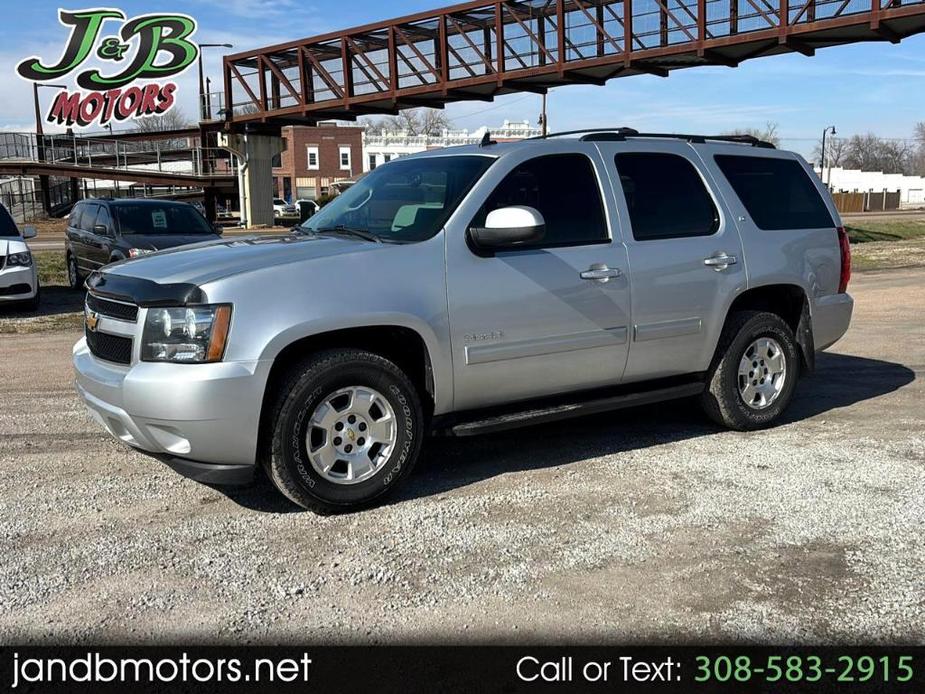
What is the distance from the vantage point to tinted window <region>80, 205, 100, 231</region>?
14.3 metres

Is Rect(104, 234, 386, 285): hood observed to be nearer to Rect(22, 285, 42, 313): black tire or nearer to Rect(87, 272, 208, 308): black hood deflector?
Rect(87, 272, 208, 308): black hood deflector

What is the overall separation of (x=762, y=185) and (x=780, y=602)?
358cm

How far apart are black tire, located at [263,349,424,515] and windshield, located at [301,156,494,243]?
31.3 inches

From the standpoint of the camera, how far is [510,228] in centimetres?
464

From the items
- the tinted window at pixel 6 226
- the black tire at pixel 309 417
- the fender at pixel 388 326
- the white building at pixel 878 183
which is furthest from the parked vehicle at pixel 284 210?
the white building at pixel 878 183

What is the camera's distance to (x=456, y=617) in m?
3.42

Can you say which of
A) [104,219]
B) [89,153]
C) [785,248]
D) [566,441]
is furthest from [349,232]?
[89,153]

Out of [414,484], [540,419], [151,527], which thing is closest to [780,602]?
[540,419]

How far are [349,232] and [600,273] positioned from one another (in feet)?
4.97

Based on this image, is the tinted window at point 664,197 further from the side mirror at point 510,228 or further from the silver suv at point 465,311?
the side mirror at point 510,228

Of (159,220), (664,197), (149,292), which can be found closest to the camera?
(149,292)

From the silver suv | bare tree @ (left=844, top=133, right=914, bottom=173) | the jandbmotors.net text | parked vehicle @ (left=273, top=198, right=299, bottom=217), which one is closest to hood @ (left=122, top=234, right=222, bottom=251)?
the silver suv

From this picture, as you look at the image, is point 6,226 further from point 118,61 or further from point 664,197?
point 118,61

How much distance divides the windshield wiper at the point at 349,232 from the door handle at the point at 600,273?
1256 millimetres
